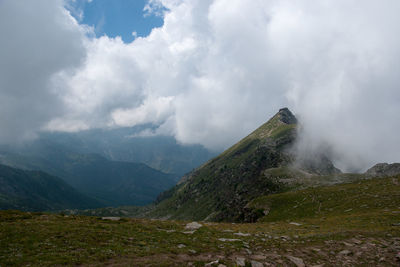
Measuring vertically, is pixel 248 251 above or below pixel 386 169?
below

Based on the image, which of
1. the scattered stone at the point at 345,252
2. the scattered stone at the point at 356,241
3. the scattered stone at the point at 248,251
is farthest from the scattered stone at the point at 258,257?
the scattered stone at the point at 356,241

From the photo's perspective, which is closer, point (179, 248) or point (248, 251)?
point (248, 251)

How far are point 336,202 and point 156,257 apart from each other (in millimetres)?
69859

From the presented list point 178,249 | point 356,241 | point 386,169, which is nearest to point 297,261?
point 178,249

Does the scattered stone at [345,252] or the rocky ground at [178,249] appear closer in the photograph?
the rocky ground at [178,249]

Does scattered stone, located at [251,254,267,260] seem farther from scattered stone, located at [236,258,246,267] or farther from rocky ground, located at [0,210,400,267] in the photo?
scattered stone, located at [236,258,246,267]

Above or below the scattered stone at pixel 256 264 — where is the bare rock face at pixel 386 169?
above

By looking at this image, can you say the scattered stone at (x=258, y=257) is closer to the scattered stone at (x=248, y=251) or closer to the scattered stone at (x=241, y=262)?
the scattered stone at (x=248, y=251)

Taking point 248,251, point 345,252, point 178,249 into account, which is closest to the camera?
point 178,249

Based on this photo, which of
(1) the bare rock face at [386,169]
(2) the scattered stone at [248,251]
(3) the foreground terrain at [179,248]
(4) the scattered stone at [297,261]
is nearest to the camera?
(3) the foreground terrain at [179,248]

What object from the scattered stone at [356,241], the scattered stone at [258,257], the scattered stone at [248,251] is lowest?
the scattered stone at [258,257]

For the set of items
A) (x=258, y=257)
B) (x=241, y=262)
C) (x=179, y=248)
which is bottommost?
(x=258, y=257)

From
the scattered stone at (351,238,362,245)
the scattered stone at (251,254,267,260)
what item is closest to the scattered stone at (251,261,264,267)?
the scattered stone at (251,254,267,260)

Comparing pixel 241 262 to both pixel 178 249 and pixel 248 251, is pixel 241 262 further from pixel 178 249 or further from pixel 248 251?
pixel 178 249
